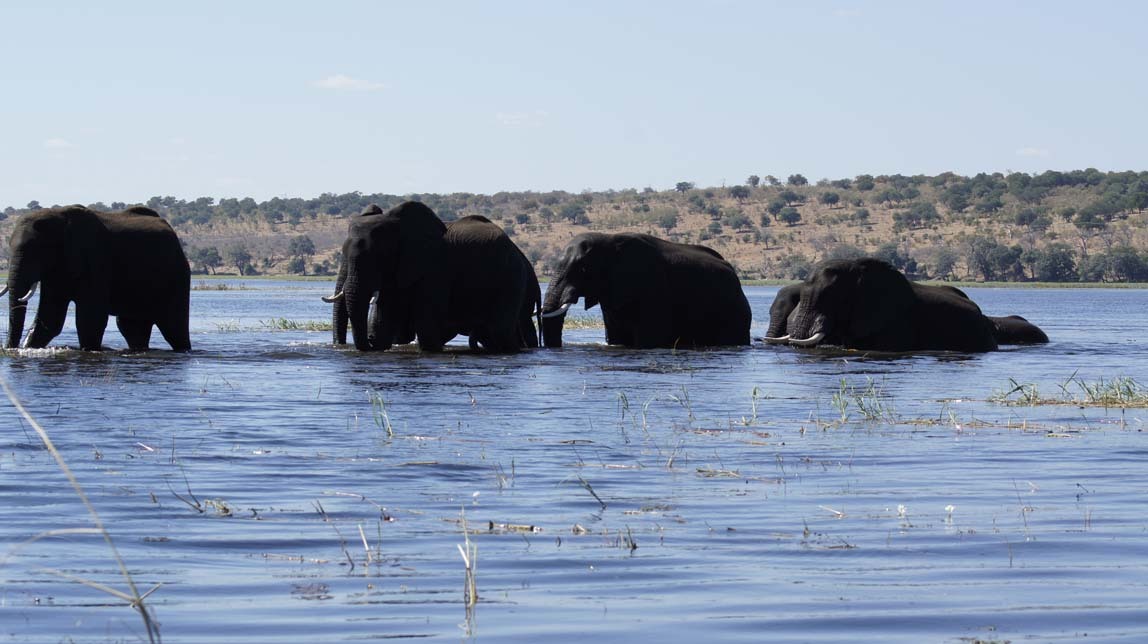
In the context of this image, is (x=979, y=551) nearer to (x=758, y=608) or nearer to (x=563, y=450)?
(x=758, y=608)

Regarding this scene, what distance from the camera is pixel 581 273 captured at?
2620 centimetres

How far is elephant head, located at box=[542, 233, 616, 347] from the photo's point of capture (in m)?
26.2

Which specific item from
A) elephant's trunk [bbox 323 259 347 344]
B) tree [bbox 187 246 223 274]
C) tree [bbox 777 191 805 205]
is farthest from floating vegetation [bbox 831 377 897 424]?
tree [bbox 777 191 805 205]

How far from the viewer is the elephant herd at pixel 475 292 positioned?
22.8m

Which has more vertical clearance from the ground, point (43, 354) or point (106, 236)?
point (106, 236)

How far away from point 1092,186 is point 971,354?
11629 centimetres

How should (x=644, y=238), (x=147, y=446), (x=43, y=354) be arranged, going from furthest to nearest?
(x=644, y=238), (x=43, y=354), (x=147, y=446)

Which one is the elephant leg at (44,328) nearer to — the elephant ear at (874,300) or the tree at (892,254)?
the elephant ear at (874,300)

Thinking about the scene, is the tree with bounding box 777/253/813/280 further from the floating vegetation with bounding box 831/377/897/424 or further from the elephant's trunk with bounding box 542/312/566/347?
the floating vegetation with bounding box 831/377/897/424

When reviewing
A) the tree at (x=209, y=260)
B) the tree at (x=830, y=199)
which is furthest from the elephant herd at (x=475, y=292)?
the tree at (x=830, y=199)

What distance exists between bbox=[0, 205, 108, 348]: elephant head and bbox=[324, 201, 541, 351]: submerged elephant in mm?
3130

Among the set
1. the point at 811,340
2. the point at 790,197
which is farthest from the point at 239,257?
the point at 811,340

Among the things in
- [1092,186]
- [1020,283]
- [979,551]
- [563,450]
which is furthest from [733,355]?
[1092,186]

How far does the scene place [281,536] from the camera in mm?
9359
